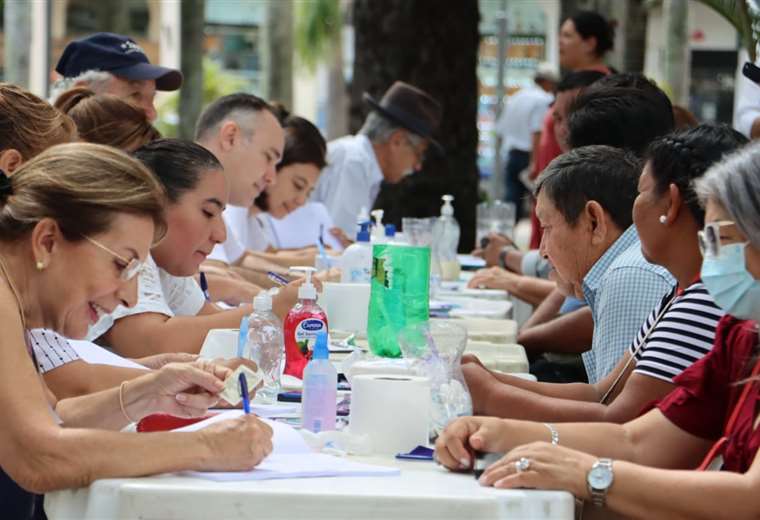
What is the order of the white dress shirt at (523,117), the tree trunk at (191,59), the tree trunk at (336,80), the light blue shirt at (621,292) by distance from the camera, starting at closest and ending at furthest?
1. the light blue shirt at (621,292)
2. the white dress shirt at (523,117)
3. the tree trunk at (191,59)
4. the tree trunk at (336,80)

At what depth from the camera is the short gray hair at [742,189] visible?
9.14 ft

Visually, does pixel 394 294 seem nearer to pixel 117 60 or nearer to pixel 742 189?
pixel 742 189

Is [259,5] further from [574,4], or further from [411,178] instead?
[411,178]

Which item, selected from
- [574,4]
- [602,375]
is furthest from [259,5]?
[602,375]

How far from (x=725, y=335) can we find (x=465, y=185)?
29.0ft

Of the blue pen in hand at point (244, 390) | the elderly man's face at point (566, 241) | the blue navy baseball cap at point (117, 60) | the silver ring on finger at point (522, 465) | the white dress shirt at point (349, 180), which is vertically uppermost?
the blue navy baseball cap at point (117, 60)

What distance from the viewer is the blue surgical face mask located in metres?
2.81

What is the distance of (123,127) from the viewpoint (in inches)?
203

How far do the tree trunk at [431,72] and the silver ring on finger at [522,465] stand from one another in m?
8.69

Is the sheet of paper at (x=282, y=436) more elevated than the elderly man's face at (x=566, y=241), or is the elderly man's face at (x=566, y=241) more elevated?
the elderly man's face at (x=566, y=241)

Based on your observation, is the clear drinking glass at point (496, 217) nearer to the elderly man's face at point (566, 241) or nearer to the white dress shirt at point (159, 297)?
the white dress shirt at point (159, 297)

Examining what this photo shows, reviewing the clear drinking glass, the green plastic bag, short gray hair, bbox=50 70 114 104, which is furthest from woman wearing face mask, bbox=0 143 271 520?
the clear drinking glass

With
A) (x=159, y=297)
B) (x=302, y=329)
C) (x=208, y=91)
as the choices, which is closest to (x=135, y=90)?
(x=159, y=297)

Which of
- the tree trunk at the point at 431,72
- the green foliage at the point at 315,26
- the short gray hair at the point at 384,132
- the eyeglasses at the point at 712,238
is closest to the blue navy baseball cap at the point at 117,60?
the short gray hair at the point at 384,132
